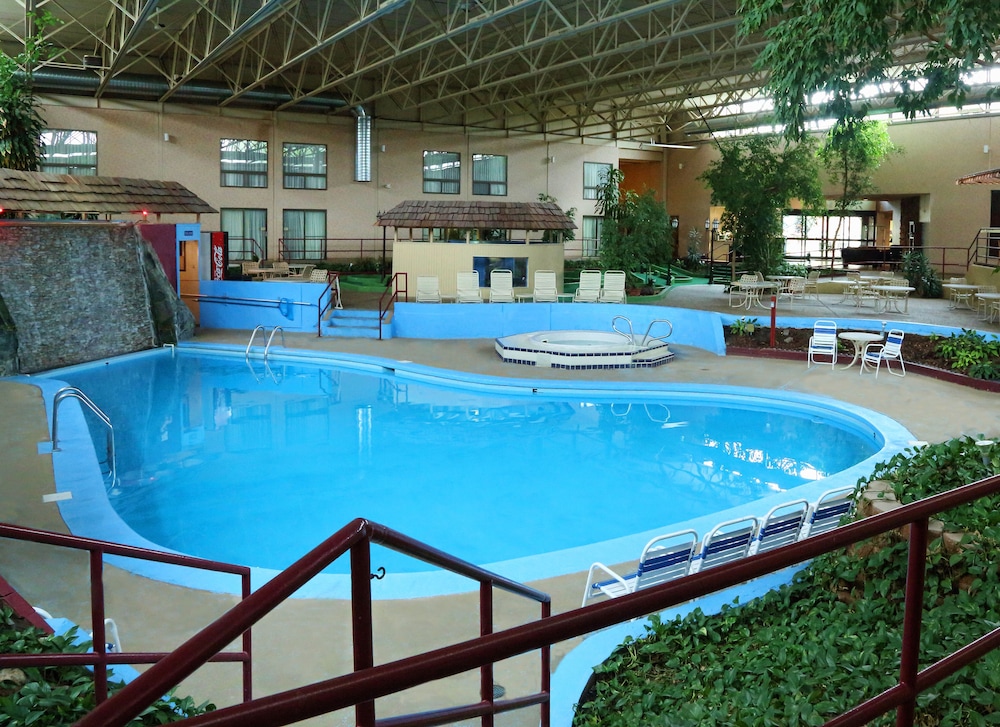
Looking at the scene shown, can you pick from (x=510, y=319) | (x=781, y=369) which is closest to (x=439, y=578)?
(x=781, y=369)

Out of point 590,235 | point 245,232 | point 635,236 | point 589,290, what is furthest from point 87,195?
point 590,235

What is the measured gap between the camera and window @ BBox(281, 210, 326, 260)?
29094 millimetres

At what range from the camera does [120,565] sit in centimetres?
699

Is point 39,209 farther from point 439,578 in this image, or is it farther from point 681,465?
point 439,578

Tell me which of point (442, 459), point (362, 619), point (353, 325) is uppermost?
point (362, 619)

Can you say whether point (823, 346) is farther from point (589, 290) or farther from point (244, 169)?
point (244, 169)

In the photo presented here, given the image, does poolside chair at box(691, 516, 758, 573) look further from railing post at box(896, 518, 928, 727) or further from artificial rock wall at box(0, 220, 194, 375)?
artificial rock wall at box(0, 220, 194, 375)

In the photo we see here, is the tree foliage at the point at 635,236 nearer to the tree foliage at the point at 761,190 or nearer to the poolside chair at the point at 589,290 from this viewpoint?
the tree foliage at the point at 761,190

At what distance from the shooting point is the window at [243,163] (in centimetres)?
2772

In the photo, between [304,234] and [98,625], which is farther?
[304,234]

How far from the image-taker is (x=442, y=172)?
32.0m

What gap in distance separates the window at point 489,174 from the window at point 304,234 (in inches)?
239

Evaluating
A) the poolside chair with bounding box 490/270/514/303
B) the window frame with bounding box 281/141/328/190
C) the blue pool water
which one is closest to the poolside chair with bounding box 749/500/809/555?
the blue pool water

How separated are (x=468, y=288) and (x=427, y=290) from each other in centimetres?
97
